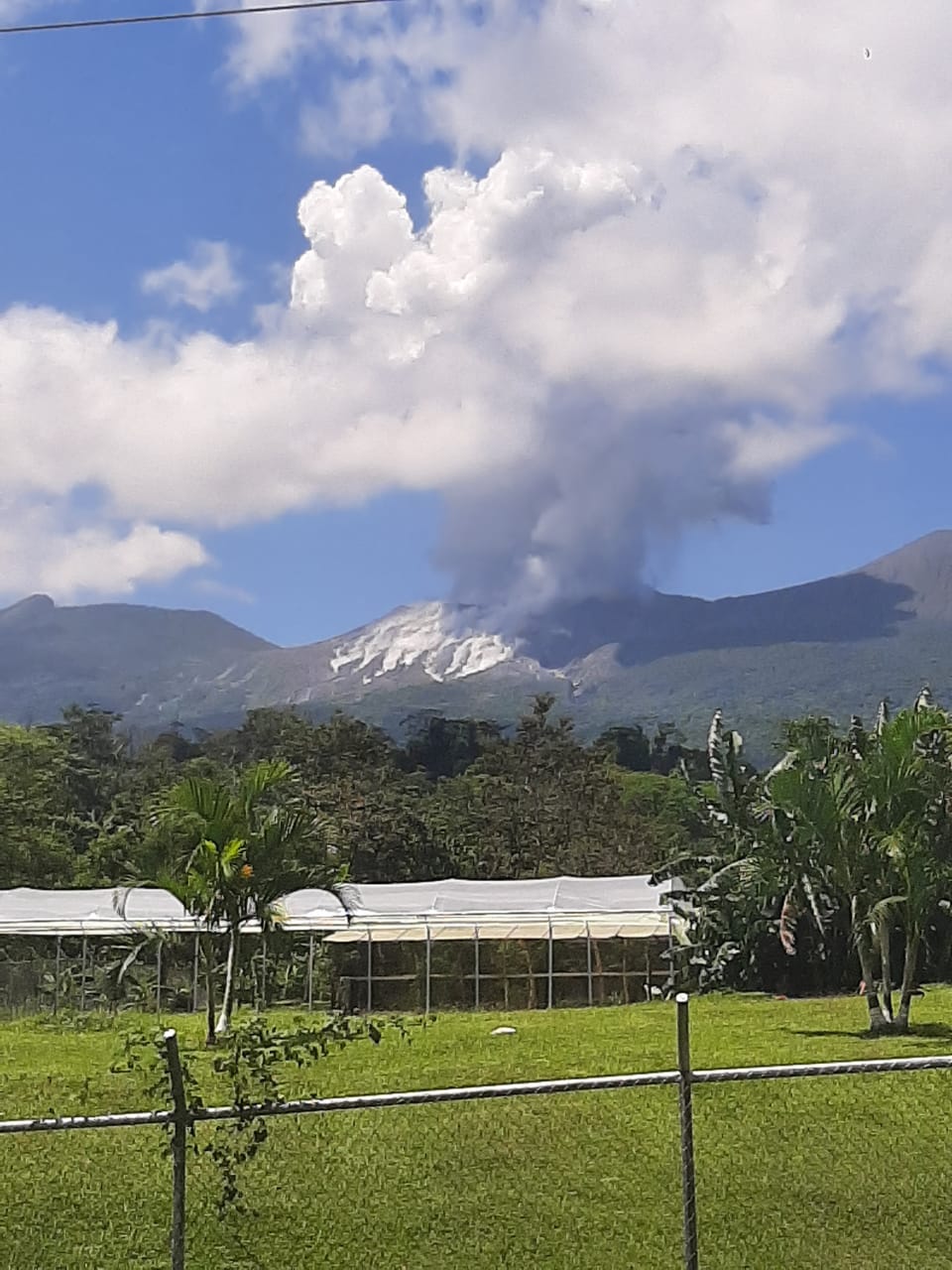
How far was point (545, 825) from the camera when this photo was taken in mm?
42375

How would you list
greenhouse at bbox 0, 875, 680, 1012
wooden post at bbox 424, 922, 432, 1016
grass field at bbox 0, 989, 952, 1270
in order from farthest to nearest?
greenhouse at bbox 0, 875, 680, 1012 < wooden post at bbox 424, 922, 432, 1016 < grass field at bbox 0, 989, 952, 1270

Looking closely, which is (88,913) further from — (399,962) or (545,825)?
(545,825)

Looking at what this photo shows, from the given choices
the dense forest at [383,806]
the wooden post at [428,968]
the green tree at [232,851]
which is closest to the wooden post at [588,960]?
the wooden post at [428,968]

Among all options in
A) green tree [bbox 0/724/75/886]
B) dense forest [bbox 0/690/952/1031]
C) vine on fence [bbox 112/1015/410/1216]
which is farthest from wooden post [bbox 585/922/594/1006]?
green tree [bbox 0/724/75/886]

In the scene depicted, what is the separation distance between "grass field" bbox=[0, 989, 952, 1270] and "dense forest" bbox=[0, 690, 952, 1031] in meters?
5.04

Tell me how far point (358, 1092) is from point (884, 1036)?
6641mm

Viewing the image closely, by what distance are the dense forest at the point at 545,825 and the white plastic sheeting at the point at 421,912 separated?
1.29m

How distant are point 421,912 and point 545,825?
1340 centimetres

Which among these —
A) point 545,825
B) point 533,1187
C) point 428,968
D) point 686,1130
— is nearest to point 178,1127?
point 686,1130

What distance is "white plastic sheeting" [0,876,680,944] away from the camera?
87.5 feet

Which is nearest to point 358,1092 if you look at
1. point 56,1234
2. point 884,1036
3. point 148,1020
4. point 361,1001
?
point 56,1234

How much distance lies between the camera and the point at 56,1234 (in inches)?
296

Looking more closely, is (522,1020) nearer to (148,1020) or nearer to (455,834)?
(148,1020)

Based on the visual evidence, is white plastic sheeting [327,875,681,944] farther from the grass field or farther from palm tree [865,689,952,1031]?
the grass field
